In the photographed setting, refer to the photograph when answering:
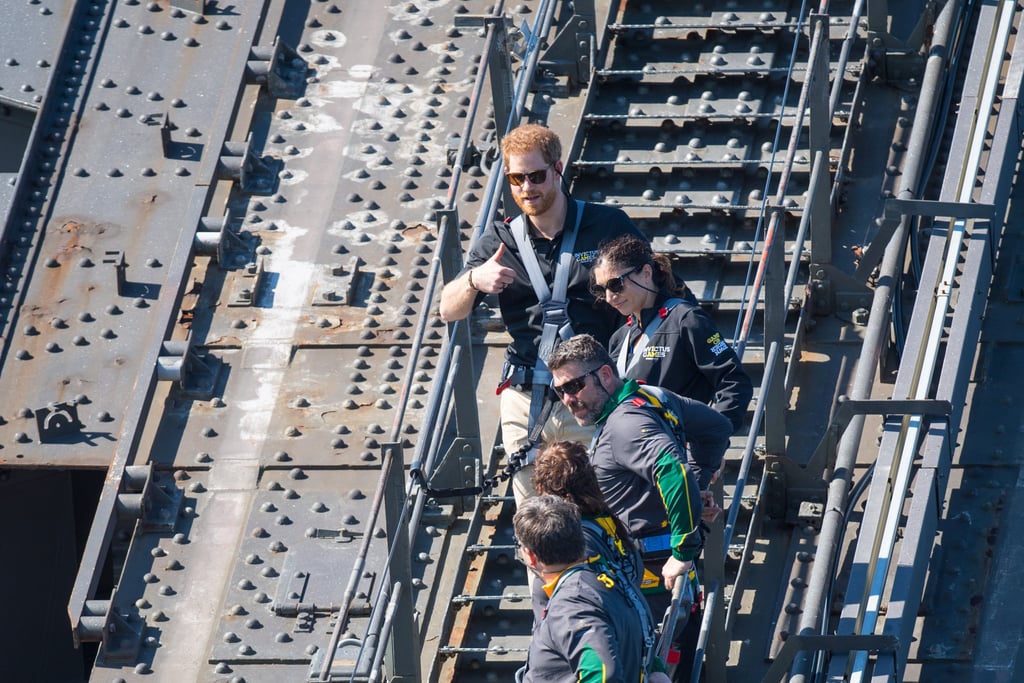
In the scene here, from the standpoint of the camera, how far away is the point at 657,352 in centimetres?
876

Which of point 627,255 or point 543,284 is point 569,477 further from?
point 543,284

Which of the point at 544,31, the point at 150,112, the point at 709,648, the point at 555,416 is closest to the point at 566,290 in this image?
the point at 555,416

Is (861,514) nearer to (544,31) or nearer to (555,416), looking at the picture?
(555,416)

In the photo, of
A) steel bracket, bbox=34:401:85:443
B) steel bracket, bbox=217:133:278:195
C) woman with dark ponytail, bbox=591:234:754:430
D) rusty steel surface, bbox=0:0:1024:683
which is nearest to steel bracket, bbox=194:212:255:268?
rusty steel surface, bbox=0:0:1024:683

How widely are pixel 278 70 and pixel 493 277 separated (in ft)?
15.5

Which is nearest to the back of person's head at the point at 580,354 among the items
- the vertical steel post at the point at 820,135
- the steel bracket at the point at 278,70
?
the vertical steel post at the point at 820,135

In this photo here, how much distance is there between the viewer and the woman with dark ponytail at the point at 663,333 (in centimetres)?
865

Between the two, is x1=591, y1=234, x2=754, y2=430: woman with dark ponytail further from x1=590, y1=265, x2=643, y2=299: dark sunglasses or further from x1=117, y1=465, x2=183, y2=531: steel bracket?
x1=117, y1=465, x2=183, y2=531: steel bracket

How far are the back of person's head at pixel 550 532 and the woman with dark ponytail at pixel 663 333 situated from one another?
1.46m

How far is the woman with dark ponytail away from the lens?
8.65 metres

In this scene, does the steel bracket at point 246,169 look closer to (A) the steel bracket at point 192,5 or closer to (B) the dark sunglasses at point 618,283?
(A) the steel bracket at point 192,5

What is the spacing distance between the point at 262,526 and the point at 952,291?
3.72 m

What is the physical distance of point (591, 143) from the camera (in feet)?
40.1

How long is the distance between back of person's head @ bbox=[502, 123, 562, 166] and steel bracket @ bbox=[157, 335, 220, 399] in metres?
3.49
